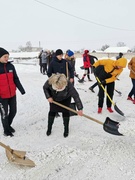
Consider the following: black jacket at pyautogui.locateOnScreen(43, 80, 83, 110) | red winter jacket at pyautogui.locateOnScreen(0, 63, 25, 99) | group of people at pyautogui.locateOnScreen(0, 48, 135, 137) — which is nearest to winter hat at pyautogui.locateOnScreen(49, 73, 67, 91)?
group of people at pyautogui.locateOnScreen(0, 48, 135, 137)

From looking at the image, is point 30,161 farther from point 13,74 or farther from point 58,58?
point 58,58

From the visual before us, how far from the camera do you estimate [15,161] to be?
3314 mm

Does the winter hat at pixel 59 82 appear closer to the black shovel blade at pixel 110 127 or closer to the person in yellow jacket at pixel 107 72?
the black shovel blade at pixel 110 127

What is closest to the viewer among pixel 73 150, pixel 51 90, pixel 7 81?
pixel 73 150

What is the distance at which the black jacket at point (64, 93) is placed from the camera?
4.04 metres

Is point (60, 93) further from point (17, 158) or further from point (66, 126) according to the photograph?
point (17, 158)

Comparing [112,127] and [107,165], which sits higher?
[112,127]

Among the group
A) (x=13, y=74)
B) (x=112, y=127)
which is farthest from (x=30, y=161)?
(x=13, y=74)

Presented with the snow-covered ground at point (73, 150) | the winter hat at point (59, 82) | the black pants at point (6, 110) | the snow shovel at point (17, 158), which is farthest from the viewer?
the black pants at point (6, 110)

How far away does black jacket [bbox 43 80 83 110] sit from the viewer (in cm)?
404

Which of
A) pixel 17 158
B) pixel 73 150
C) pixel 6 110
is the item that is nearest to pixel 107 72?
pixel 73 150

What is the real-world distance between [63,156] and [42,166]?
0.39 metres

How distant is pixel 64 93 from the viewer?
4.04m

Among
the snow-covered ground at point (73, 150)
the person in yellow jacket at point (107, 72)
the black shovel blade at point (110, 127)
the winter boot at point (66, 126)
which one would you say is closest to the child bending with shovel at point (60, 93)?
the winter boot at point (66, 126)
